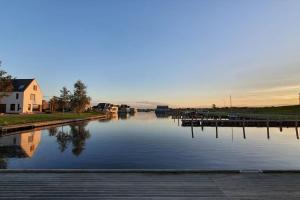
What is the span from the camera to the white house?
78.4 m

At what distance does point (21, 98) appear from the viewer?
7819cm

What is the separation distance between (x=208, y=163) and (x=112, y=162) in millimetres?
7320

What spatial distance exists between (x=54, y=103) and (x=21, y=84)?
28402 mm

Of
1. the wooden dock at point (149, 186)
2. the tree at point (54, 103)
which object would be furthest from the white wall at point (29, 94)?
the wooden dock at point (149, 186)

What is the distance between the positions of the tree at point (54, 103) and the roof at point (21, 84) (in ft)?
77.4

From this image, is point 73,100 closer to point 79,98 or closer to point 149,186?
point 79,98

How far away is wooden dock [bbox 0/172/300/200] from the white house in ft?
232

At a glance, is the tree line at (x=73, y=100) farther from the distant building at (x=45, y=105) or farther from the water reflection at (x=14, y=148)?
the water reflection at (x=14, y=148)

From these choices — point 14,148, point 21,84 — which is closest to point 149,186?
point 14,148

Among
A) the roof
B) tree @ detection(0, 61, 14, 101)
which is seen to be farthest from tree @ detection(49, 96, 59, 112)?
tree @ detection(0, 61, 14, 101)

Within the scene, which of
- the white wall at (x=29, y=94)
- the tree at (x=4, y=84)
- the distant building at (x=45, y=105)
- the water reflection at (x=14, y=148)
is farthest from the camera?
the distant building at (x=45, y=105)

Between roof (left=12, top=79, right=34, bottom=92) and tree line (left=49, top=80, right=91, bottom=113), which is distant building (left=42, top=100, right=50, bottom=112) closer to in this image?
tree line (left=49, top=80, right=91, bottom=113)

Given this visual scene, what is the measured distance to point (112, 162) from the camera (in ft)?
77.5

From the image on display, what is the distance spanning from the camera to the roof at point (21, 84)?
79.8m
